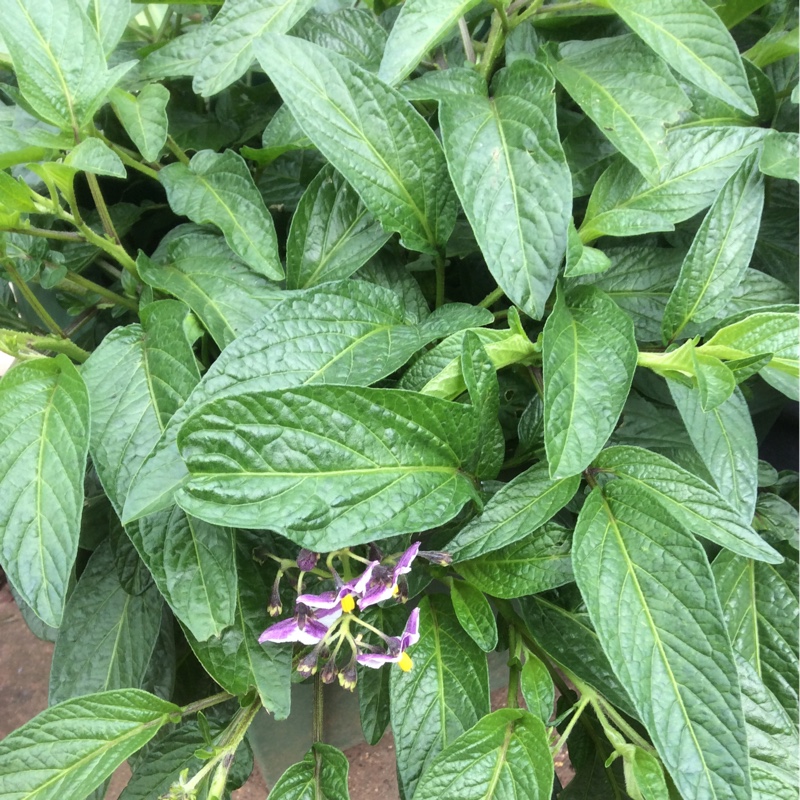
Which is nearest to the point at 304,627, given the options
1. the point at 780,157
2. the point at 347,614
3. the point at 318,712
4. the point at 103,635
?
the point at 347,614

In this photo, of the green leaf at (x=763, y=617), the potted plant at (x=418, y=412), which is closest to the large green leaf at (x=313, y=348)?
the potted plant at (x=418, y=412)

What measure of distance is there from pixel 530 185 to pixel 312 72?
18 cm

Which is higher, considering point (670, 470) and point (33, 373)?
point (33, 373)

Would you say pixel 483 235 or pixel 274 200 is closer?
pixel 483 235

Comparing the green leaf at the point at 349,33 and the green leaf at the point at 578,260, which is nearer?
the green leaf at the point at 578,260

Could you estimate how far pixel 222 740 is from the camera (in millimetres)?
499

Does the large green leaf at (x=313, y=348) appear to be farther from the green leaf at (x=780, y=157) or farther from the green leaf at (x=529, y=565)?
the green leaf at (x=780, y=157)

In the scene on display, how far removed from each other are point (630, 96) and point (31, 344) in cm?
50

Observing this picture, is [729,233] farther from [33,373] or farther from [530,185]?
[33,373]

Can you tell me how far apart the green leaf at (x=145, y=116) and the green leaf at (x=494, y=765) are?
484 mm

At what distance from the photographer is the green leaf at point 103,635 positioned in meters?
0.57

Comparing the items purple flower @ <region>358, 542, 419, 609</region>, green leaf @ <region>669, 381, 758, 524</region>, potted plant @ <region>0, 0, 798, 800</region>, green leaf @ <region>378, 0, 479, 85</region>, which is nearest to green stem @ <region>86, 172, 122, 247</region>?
potted plant @ <region>0, 0, 798, 800</region>

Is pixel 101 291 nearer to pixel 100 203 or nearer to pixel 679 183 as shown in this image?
pixel 100 203

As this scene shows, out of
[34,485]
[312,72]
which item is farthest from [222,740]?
[312,72]
